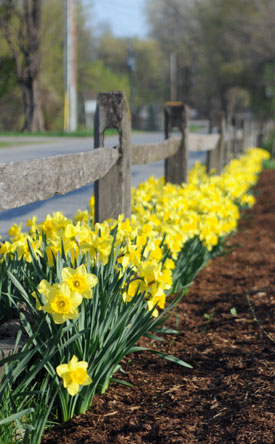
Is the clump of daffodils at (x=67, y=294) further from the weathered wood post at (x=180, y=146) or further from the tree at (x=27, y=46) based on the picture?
the tree at (x=27, y=46)

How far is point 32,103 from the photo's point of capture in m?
30.2

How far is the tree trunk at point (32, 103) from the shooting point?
97.3ft

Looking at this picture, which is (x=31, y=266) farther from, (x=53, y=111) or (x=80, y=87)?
(x=80, y=87)

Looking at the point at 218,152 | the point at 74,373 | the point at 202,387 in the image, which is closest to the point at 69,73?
the point at 218,152

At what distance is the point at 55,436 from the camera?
87.2 inches

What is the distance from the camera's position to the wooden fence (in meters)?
2.39

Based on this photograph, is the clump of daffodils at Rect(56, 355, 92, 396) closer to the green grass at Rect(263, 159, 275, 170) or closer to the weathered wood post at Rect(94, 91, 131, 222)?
the weathered wood post at Rect(94, 91, 131, 222)

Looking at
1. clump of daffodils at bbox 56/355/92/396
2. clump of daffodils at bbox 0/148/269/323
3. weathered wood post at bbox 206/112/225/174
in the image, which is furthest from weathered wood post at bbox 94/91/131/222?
weathered wood post at bbox 206/112/225/174

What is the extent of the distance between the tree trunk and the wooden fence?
24683mm

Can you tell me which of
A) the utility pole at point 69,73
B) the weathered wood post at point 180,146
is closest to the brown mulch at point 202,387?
the weathered wood post at point 180,146

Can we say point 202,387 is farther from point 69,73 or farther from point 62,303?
point 69,73

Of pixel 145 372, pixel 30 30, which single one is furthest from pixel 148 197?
pixel 30 30

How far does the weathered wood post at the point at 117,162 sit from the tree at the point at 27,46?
2410 cm

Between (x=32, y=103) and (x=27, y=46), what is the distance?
3110 mm
